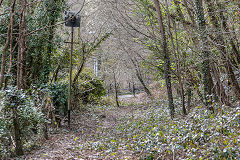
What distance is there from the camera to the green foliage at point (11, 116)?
16.0 ft

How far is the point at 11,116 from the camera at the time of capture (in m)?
5.07

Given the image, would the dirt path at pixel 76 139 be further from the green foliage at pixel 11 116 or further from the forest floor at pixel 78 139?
the green foliage at pixel 11 116

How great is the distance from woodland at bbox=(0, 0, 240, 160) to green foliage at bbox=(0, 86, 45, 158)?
2 centimetres

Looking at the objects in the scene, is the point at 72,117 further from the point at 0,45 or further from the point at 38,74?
the point at 0,45

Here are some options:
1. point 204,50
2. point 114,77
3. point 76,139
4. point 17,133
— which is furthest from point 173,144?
point 114,77

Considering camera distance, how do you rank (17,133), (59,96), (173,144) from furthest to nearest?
(59,96)
(17,133)
(173,144)

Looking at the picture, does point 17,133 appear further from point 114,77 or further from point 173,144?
point 114,77

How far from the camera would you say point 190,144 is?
4.66 metres

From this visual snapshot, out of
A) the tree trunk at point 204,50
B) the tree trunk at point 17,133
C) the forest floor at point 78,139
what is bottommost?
the forest floor at point 78,139

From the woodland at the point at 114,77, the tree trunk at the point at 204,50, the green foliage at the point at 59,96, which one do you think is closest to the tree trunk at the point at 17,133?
the woodland at the point at 114,77

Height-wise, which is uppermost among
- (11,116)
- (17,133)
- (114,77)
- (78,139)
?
(114,77)

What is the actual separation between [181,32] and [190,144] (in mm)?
5587

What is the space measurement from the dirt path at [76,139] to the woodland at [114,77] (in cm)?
3

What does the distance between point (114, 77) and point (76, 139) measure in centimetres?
889
